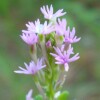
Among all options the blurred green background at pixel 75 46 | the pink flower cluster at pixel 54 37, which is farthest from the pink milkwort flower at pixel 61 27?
the blurred green background at pixel 75 46

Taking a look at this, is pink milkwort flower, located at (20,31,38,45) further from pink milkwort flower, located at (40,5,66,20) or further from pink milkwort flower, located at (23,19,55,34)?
pink milkwort flower, located at (40,5,66,20)

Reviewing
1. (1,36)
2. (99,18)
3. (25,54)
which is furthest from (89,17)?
(1,36)

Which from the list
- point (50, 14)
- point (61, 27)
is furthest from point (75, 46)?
point (61, 27)

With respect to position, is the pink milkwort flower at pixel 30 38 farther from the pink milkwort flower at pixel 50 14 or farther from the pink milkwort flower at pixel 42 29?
the pink milkwort flower at pixel 50 14

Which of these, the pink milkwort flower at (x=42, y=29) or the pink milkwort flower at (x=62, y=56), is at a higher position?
the pink milkwort flower at (x=42, y=29)

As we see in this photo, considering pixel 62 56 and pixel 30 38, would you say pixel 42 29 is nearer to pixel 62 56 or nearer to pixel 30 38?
pixel 30 38

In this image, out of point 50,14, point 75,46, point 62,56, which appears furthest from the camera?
point 75,46

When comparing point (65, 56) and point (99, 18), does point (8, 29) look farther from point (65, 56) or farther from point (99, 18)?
point (65, 56)

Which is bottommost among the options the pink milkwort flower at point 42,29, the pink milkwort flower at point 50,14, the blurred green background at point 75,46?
the pink milkwort flower at point 42,29
